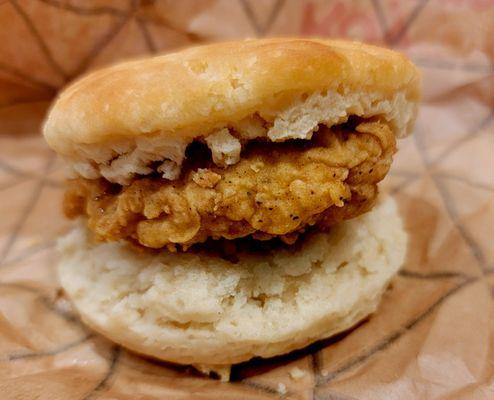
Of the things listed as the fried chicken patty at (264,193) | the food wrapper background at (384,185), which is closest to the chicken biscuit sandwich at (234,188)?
the fried chicken patty at (264,193)

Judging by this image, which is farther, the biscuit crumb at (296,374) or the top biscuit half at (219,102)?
the biscuit crumb at (296,374)

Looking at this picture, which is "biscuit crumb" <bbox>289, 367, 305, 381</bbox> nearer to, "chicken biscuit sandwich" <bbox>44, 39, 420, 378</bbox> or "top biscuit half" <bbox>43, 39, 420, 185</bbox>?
"chicken biscuit sandwich" <bbox>44, 39, 420, 378</bbox>

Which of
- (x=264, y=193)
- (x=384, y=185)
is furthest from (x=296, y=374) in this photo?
(x=384, y=185)

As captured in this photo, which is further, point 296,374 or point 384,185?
point 384,185

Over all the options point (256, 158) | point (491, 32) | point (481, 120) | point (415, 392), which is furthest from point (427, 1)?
point (415, 392)

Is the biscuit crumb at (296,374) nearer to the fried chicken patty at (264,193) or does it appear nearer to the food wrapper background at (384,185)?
the food wrapper background at (384,185)

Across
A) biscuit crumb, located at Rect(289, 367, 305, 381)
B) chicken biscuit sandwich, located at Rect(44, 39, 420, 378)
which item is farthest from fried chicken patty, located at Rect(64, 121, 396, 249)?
biscuit crumb, located at Rect(289, 367, 305, 381)

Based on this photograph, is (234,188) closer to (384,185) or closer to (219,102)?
(219,102)

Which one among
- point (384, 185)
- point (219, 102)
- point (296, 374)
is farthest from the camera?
point (384, 185)
